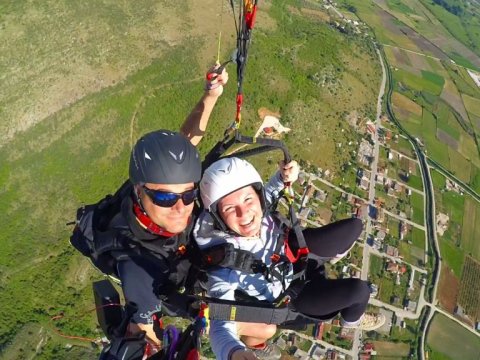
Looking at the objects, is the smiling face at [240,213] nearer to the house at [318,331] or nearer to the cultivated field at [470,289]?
the house at [318,331]

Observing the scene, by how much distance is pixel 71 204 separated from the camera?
32875 millimetres

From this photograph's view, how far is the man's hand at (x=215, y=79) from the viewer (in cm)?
624

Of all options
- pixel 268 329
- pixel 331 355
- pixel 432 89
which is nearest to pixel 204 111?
pixel 268 329

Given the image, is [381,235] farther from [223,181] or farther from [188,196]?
[188,196]

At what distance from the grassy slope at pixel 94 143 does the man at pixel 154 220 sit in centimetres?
2711

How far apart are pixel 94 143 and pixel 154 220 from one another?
3296 centimetres

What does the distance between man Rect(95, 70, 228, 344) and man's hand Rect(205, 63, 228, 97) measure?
73.7 inches

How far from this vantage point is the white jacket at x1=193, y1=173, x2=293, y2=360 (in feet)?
15.3

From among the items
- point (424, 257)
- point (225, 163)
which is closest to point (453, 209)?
point (424, 257)

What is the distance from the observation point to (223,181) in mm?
5016

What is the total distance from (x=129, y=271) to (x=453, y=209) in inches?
1885

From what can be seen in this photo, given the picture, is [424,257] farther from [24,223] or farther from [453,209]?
[24,223]

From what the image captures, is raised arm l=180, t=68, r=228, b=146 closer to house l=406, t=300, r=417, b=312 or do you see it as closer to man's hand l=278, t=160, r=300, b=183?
man's hand l=278, t=160, r=300, b=183

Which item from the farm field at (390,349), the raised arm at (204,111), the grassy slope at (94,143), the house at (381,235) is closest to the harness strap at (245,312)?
the raised arm at (204,111)
